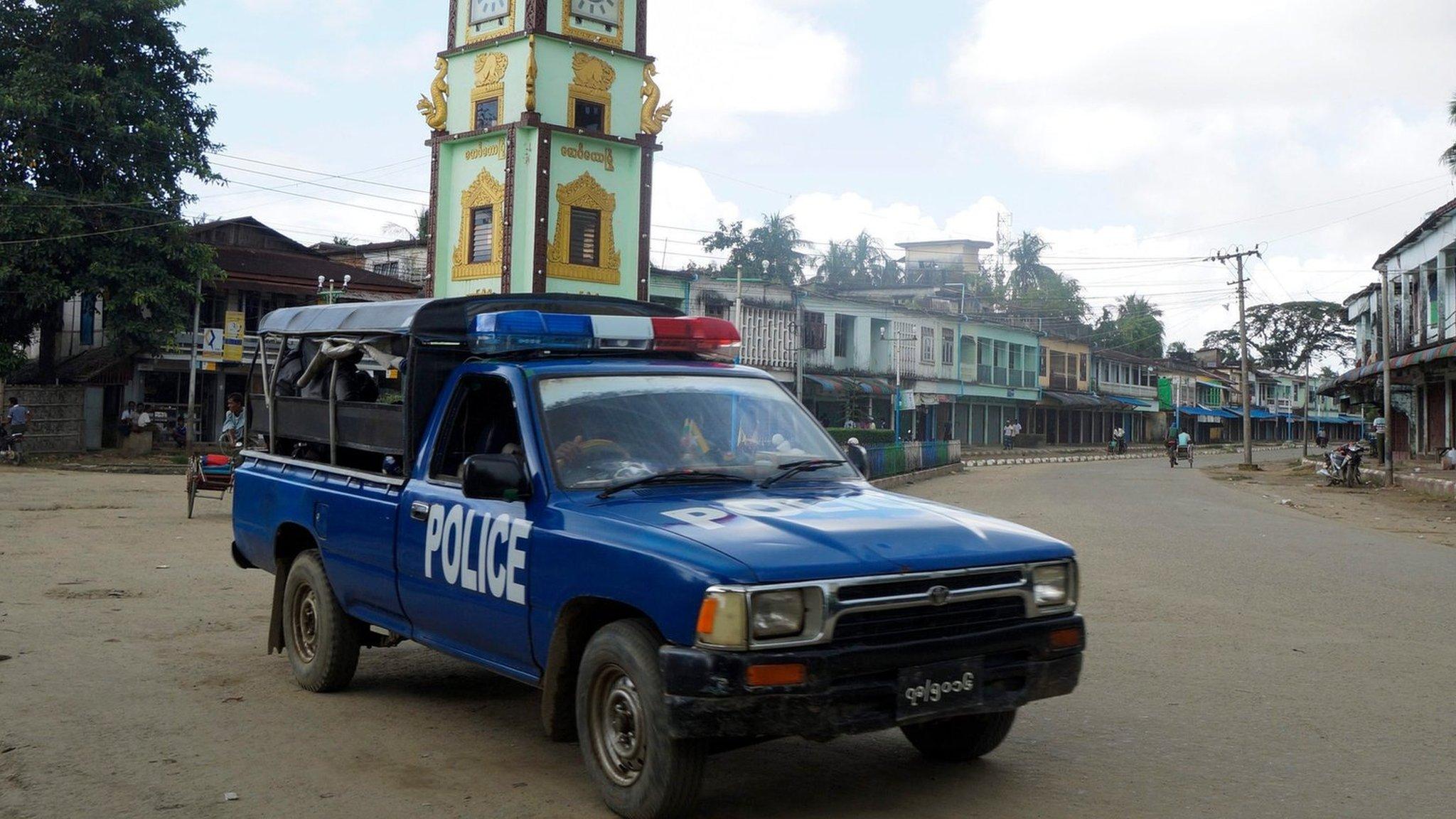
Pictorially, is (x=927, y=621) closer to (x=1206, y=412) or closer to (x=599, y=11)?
(x=599, y=11)

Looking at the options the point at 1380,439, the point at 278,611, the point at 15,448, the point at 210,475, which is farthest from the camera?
the point at 1380,439

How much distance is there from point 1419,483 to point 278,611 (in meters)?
29.0

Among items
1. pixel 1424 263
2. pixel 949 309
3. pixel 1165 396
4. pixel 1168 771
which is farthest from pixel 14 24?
pixel 1165 396

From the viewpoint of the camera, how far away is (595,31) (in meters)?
36.2

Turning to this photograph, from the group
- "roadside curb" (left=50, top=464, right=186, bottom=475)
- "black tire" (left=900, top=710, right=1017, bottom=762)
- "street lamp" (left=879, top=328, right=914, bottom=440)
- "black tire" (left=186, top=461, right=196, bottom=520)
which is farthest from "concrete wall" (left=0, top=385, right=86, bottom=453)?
"street lamp" (left=879, top=328, right=914, bottom=440)

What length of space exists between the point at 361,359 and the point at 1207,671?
17.6ft

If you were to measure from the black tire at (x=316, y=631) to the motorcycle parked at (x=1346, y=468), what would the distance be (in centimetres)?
3174

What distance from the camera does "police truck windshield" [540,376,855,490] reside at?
17.2ft

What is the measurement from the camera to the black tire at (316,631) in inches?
263

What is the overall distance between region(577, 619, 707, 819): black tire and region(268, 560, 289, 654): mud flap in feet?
10.7

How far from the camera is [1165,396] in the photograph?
299ft

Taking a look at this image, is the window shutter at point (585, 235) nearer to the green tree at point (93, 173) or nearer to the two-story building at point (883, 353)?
the two-story building at point (883, 353)

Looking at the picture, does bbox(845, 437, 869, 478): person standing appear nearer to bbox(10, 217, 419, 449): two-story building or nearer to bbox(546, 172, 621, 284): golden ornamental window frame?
bbox(546, 172, 621, 284): golden ornamental window frame

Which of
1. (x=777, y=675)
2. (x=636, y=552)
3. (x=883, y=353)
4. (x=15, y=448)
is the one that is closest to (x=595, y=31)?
(x=15, y=448)
